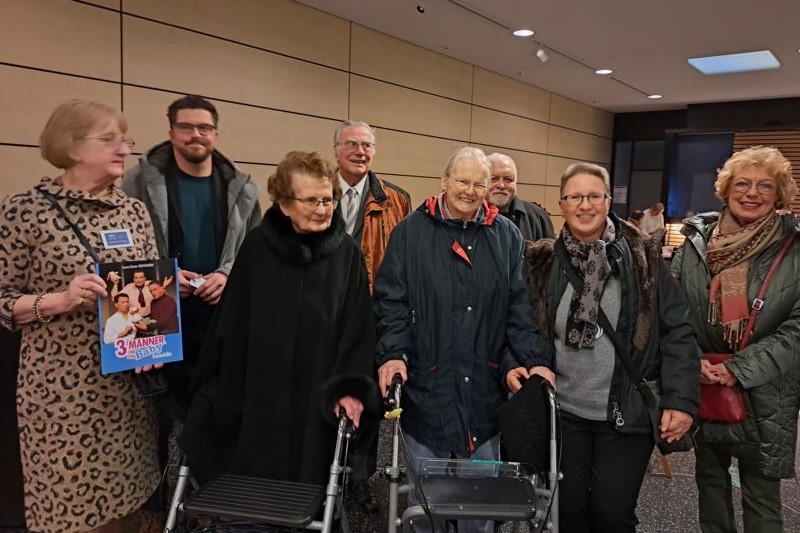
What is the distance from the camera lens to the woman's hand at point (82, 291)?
1589mm

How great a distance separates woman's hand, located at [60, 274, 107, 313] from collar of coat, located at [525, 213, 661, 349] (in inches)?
54.4

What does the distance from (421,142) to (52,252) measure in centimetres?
520

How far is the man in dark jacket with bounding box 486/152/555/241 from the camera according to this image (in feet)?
11.1

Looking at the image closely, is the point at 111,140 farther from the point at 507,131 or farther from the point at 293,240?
the point at 507,131

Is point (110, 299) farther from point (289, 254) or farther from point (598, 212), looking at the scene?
point (598, 212)

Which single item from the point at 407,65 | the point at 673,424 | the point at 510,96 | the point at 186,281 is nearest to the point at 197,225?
the point at 186,281

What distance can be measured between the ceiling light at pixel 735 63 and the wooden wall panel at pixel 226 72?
4.42 metres

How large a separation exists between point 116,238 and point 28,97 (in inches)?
98.0

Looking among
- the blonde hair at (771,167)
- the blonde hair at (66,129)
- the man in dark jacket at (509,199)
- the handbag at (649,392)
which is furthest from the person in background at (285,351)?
the man in dark jacket at (509,199)

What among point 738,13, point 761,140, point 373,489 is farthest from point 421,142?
point 761,140

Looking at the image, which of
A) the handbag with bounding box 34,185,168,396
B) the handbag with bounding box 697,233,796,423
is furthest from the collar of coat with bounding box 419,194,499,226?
the handbag with bounding box 34,185,168,396

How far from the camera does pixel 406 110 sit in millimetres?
6223

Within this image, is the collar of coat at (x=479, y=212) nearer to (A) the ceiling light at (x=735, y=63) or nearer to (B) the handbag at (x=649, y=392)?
(B) the handbag at (x=649, y=392)

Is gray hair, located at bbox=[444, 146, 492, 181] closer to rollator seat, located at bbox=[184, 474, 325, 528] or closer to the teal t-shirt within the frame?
the teal t-shirt
